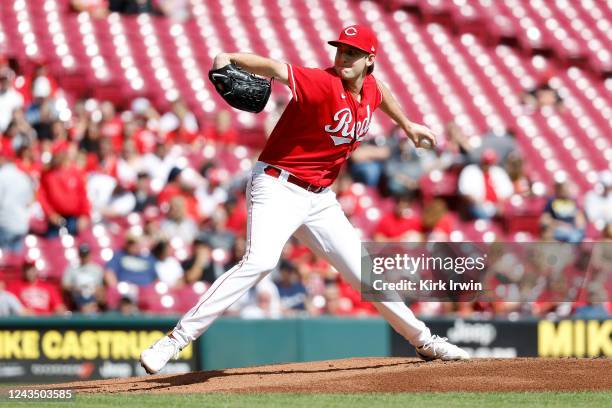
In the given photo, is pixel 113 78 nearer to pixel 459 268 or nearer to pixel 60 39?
pixel 60 39

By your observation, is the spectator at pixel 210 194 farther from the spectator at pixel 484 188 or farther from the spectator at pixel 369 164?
the spectator at pixel 484 188

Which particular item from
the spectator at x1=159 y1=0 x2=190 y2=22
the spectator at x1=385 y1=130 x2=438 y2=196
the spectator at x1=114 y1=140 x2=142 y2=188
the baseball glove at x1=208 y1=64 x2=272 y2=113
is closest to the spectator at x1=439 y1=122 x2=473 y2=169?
the spectator at x1=385 y1=130 x2=438 y2=196

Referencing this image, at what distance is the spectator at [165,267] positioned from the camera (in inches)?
402

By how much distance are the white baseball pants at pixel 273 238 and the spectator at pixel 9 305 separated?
4615 mm

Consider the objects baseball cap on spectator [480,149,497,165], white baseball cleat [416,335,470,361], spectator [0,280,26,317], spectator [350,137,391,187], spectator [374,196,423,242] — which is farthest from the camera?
baseball cap on spectator [480,149,497,165]

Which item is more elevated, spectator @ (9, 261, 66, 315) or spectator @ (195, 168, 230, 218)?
spectator @ (195, 168, 230, 218)

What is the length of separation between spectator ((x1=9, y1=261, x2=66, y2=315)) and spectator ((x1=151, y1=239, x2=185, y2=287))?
89cm

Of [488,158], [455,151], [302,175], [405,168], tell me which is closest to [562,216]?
[488,158]

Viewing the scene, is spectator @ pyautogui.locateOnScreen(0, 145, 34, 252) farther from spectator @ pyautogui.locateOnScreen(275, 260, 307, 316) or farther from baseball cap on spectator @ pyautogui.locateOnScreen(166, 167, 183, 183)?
spectator @ pyautogui.locateOnScreen(275, 260, 307, 316)

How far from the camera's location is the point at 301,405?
Answer: 16.9ft

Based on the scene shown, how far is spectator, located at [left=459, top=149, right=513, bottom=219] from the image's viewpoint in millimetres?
11914

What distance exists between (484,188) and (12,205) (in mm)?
4727

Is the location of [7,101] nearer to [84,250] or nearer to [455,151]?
[84,250]

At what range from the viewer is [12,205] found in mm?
10367
